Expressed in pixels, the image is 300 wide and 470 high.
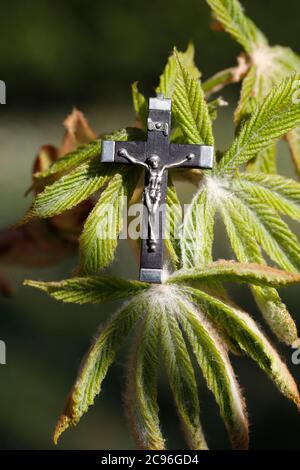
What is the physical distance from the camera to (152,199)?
91 centimetres

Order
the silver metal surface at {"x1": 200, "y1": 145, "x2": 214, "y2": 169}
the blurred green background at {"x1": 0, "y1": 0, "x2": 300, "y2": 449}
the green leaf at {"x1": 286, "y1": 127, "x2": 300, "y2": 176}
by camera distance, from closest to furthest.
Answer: the silver metal surface at {"x1": 200, "y1": 145, "x2": 214, "y2": 169} < the green leaf at {"x1": 286, "y1": 127, "x2": 300, "y2": 176} < the blurred green background at {"x1": 0, "y1": 0, "x2": 300, "y2": 449}

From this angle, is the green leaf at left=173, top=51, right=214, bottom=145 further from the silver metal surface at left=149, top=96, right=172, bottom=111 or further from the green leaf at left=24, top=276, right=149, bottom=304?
the green leaf at left=24, top=276, right=149, bottom=304

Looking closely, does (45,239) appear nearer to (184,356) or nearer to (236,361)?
(184,356)

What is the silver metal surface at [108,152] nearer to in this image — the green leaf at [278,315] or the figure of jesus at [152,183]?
the figure of jesus at [152,183]

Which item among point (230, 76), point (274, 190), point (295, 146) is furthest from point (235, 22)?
point (274, 190)

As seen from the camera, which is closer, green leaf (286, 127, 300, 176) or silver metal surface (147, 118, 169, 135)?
silver metal surface (147, 118, 169, 135)

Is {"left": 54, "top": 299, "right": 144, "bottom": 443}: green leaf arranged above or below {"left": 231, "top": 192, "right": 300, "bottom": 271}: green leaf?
below

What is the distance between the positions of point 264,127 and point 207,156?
0.08m

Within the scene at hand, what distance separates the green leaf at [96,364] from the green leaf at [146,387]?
2 cm

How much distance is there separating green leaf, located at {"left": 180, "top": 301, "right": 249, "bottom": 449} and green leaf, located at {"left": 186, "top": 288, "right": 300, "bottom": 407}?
0.06 feet

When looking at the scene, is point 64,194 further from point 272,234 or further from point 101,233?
A: point 272,234

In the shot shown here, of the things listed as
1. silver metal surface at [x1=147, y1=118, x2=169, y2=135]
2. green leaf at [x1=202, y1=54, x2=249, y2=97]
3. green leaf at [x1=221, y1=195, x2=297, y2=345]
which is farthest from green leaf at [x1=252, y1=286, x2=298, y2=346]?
green leaf at [x1=202, y1=54, x2=249, y2=97]

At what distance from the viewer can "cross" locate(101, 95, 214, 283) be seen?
2.91 feet

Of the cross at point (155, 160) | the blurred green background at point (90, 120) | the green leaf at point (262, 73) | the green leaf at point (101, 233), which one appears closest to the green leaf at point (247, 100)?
the green leaf at point (262, 73)
